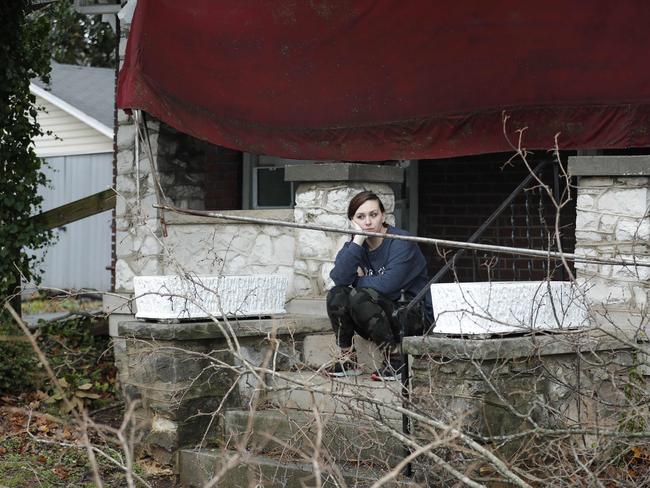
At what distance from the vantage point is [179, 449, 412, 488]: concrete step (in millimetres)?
5703

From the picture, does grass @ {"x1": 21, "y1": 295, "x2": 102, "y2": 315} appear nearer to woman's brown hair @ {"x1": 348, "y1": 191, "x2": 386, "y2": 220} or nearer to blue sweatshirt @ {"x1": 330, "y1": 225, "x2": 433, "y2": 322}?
blue sweatshirt @ {"x1": 330, "y1": 225, "x2": 433, "y2": 322}

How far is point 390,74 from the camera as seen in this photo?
7699mm

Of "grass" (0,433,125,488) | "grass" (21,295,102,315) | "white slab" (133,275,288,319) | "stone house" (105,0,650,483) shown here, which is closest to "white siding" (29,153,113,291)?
"grass" (21,295,102,315)

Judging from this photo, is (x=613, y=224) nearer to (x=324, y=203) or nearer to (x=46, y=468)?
(x=324, y=203)

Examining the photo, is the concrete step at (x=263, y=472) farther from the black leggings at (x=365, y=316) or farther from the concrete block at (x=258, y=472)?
the black leggings at (x=365, y=316)

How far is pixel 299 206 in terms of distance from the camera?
773cm

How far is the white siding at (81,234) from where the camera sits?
805 inches

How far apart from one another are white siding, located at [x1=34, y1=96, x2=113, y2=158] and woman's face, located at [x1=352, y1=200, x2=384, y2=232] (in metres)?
14.2

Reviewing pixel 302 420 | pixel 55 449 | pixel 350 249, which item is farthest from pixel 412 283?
pixel 55 449

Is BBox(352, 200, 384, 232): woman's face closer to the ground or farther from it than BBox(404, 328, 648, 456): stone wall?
farther from it

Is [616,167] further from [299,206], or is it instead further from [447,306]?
[299,206]

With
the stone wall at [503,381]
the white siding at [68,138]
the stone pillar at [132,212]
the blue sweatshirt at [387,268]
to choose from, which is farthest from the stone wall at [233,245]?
the white siding at [68,138]

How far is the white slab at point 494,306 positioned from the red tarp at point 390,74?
157 cm

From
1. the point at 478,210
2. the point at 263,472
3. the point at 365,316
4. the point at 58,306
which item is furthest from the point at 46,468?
the point at 58,306
